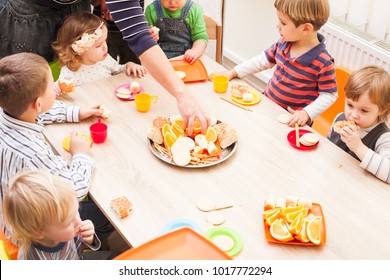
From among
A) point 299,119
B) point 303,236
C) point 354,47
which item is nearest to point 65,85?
point 299,119

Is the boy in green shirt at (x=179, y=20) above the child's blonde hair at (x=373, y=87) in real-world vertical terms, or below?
below

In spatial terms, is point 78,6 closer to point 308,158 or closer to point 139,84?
point 139,84

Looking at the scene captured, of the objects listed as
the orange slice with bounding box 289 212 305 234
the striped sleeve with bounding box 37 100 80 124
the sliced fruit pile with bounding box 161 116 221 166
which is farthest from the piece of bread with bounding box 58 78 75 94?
the orange slice with bounding box 289 212 305 234

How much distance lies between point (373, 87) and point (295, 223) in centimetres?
70

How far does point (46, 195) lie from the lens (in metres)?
1.44

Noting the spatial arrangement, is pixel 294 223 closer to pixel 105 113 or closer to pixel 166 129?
pixel 166 129

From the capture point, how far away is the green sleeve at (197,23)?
111 inches

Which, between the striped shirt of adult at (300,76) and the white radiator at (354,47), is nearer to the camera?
the striped shirt of adult at (300,76)

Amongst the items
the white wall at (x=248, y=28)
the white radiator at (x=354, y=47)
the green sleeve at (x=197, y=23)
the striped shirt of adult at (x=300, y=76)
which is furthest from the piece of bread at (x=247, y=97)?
the white wall at (x=248, y=28)

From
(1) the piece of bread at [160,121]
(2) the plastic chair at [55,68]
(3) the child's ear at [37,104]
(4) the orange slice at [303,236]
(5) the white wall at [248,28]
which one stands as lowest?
(5) the white wall at [248,28]

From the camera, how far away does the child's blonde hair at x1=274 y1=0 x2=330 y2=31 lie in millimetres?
2193

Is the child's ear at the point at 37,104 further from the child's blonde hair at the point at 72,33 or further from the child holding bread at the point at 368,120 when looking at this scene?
the child holding bread at the point at 368,120

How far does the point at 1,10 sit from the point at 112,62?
23.4 inches

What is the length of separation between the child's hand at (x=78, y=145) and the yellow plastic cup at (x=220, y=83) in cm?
70
